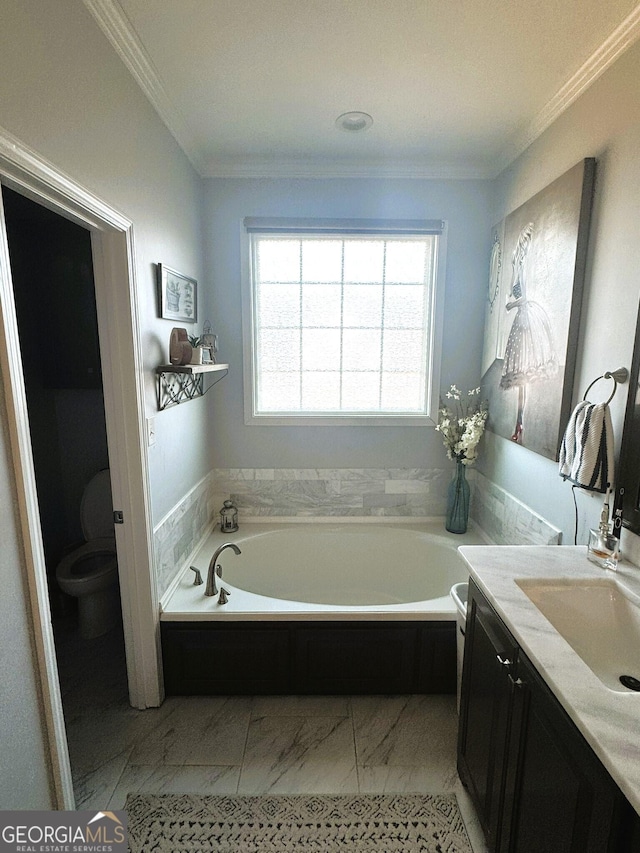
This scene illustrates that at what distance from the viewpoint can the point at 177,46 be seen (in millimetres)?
1563

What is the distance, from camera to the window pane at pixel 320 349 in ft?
9.21

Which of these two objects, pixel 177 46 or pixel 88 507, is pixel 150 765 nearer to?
pixel 88 507

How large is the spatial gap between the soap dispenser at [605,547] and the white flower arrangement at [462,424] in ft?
3.81

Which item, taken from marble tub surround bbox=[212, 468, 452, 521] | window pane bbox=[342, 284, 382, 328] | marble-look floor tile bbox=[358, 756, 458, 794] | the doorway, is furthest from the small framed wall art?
marble-look floor tile bbox=[358, 756, 458, 794]

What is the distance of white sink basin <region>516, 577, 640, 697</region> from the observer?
119cm

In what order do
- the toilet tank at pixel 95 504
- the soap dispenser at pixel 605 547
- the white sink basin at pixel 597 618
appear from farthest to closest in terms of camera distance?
the toilet tank at pixel 95 504 → the soap dispenser at pixel 605 547 → the white sink basin at pixel 597 618

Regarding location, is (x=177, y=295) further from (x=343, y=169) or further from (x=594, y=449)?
(x=594, y=449)

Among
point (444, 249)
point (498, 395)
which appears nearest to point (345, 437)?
point (498, 395)

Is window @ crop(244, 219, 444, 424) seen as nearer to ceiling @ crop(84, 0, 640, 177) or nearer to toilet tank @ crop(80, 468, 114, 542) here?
ceiling @ crop(84, 0, 640, 177)

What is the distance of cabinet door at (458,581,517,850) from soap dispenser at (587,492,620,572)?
404 mm

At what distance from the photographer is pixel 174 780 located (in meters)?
1.63

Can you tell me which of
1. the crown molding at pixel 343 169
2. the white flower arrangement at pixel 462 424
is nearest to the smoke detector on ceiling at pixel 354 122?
the crown molding at pixel 343 169

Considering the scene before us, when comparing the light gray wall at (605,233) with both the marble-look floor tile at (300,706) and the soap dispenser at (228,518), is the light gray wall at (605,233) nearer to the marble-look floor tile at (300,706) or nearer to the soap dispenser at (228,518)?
the marble-look floor tile at (300,706)

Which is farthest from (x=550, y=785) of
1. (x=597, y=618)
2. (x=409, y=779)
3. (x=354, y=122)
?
(x=354, y=122)
